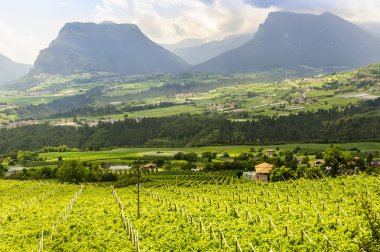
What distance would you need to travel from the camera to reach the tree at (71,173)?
9944cm

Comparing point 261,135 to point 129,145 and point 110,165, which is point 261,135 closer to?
point 129,145

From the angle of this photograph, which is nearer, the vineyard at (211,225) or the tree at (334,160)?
the vineyard at (211,225)

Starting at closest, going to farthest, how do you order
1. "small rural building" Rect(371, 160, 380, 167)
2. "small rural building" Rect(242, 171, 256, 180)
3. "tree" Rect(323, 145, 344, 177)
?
"tree" Rect(323, 145, 344, 177) < "small rural building" Rect(242, 171, 256, 180) < "small rural building" Rect(371, 160, 380, 167)

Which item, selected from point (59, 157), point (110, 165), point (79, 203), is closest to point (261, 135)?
point (110, 165)

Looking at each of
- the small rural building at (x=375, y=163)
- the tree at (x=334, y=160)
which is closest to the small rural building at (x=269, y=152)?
the small rural building at (x=375, y=163)

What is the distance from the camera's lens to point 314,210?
3025 cm

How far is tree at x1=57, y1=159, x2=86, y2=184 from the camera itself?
99.4 metres

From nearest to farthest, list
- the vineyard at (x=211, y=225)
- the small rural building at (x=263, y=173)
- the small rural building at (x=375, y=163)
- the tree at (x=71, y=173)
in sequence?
the vineyard at (x=211, y=225) < the small rural building at (x=263, y=173) < the tree at (x=71, y=173) < the small rural building at (x=375, y=163)

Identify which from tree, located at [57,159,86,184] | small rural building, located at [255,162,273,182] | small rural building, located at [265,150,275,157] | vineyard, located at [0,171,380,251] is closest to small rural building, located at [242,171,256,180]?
small rural building, located at [255,162,273,182]

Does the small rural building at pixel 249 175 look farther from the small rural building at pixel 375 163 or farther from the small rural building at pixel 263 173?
the small rural building at pixel 375 163

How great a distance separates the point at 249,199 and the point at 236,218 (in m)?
10.3

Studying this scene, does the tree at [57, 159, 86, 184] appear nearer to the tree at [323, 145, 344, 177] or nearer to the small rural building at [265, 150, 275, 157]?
the tree at [323, 145, 344, 177]

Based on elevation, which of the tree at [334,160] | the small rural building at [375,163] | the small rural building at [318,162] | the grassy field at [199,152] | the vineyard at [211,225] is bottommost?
the grassy field at [199,152]

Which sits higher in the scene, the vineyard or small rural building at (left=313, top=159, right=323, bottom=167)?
the vineyard
